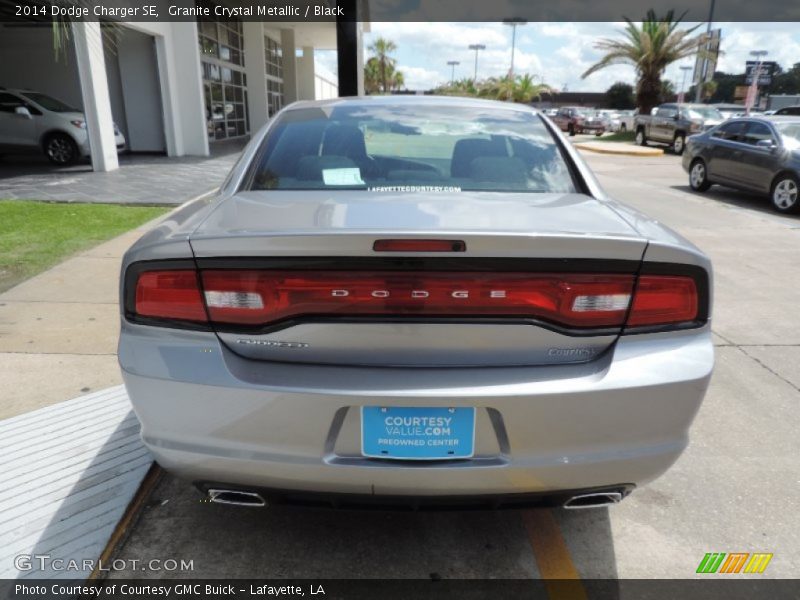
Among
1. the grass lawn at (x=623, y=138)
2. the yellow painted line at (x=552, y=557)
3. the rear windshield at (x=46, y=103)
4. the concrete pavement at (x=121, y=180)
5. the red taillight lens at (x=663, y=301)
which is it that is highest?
the rear windshield at (x=46, y=103)

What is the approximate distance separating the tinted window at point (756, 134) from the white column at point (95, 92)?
12.3m

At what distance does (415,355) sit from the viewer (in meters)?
1.92

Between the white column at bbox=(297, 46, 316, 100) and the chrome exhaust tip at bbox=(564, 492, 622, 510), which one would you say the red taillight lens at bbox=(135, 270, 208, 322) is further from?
the white column at bbox=(297, 46, 316, 100)

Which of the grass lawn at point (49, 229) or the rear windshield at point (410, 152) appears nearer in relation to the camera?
the rear windshield at point (410, 152)

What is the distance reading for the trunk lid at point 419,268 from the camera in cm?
186

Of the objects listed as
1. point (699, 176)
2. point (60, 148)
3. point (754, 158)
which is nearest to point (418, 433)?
point (754, 158)

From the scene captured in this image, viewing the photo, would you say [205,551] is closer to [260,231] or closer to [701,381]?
[260,231]

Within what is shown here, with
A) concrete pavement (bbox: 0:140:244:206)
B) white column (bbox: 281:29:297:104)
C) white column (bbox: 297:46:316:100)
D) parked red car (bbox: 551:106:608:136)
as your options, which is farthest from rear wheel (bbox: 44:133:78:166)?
parked red car (bbox: 551:106:608:136)

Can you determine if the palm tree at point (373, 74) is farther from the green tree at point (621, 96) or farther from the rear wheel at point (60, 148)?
the rear wheel at point (60, 148)

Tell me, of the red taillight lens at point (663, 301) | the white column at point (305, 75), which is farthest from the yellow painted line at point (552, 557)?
the white column at point (305, 75)

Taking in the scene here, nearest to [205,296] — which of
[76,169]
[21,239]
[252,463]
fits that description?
[252,463]

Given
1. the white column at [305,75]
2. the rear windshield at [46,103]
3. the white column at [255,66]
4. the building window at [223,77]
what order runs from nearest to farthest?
1. the rear windshield at [46,103]
2. the building window at [223,77]
3. the white column at [255,66]
4. the white column at [305,75]

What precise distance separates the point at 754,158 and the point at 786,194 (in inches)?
43.1

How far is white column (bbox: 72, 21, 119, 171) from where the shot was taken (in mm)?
11788
